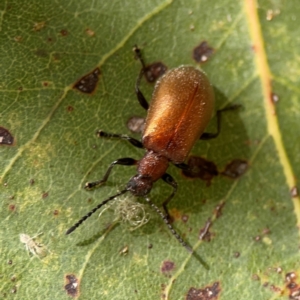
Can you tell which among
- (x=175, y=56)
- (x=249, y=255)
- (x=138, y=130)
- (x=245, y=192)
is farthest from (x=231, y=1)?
(x=249, y=255)

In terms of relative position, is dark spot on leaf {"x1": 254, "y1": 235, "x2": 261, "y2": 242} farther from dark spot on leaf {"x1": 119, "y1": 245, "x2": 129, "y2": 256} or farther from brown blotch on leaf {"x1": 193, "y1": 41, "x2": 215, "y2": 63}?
brown blotch on leaf {"x1": 193, "y1": 41, "x2": 215, "y2": 63}

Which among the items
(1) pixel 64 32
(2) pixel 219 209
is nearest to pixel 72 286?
(2) pixel 219 209

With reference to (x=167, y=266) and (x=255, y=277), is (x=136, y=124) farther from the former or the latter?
(x=255, y=277)

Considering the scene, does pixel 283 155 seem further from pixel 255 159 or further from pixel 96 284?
pixel 96 284

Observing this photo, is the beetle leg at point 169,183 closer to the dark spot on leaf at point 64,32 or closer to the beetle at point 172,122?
the beetle at point 172,122

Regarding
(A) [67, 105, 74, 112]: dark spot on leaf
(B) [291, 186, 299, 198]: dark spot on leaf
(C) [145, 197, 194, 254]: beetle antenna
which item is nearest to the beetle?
(C) [145, 197, 194, 254]: beetle antenna
